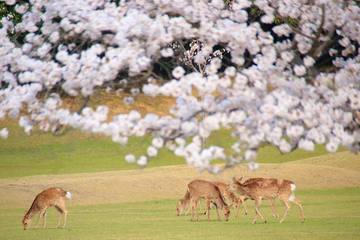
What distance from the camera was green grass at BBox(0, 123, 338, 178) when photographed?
46.6 m

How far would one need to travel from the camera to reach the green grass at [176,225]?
22.1 meters

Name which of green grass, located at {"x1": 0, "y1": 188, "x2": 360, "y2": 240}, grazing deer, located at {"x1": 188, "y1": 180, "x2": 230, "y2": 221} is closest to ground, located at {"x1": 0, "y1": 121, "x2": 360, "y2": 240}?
green grass, located at {"x1": 0, "y1": 188, "x2": 360, "y2": 240}

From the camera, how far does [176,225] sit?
81.8 feet

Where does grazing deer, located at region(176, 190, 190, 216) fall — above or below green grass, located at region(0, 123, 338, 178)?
above

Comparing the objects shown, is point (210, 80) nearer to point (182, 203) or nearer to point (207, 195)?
point (207, 195)

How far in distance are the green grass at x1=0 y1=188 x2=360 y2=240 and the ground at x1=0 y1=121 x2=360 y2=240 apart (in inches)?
0.8

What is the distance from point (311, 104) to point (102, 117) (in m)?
2.16

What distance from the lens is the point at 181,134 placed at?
10.9 m

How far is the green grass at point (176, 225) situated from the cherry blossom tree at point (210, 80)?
407 inches

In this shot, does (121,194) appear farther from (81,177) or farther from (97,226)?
(97,226)

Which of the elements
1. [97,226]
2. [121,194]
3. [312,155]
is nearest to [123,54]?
[97,226]

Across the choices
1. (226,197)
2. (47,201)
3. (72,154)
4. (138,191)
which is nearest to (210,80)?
(47,201)

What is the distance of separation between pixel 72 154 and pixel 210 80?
3867 cm

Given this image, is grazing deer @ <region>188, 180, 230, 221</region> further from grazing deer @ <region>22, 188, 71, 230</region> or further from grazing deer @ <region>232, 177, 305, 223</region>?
grazing deer @ <region>22, 188, 71, 230</region>
